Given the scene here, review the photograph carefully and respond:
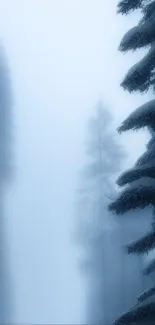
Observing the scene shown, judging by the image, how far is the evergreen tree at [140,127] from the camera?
8164mm

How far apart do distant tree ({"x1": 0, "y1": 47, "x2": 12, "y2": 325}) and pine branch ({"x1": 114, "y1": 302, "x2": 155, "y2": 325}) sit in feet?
82.4

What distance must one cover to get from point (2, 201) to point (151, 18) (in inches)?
1055

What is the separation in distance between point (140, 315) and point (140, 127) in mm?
2644

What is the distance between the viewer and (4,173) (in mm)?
34062

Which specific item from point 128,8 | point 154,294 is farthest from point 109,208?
point 128,8

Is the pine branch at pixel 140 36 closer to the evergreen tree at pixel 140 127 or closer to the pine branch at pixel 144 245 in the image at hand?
the evergreen tree at pixel 140 127

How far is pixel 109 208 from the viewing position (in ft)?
27.6

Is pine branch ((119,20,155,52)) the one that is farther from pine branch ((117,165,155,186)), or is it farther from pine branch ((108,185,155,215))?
pine branch ((108,185,155,215))

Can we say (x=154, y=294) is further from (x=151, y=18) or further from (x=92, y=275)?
(x=92, y=275)

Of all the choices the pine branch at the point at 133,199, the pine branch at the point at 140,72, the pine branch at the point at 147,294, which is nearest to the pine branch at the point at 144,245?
the pine branch at the point at 147,294

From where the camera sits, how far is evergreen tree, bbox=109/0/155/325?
26.8 feet

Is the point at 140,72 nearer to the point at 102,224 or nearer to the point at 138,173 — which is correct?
the point at 138,173

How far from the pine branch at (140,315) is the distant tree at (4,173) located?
25107mm

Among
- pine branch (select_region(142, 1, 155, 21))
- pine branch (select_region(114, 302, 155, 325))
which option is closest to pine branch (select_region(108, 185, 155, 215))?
pine branch (select_region(114, 302, 155, 325))
